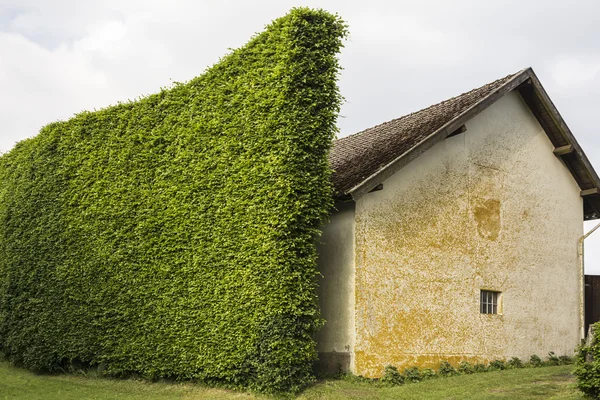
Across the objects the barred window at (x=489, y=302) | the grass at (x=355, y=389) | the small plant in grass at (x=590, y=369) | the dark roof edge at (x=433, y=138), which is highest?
the dark roof edge at (x=433, y=138)

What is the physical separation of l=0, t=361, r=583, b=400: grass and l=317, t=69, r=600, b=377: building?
1.17m

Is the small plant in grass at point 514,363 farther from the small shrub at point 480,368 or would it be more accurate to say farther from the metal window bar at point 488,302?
the metal window bar at point 488,302

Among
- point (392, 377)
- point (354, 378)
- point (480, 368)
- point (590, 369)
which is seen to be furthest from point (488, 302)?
point (590, 369)

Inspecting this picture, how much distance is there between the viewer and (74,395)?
51.1 feet

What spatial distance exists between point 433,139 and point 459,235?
2926 millimetres

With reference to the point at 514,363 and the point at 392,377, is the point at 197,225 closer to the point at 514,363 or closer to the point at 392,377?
the point at 392,377

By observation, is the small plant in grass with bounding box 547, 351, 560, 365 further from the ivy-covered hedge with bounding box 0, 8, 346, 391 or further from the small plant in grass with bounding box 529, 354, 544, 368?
the ivy-covered hedge with bounding box 0, 8, 346, 391

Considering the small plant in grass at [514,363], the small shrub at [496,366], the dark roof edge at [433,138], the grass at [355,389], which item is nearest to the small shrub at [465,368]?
the grass at [355,389]

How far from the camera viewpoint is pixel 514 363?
1875 centimetres

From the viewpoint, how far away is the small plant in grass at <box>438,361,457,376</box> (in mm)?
16702

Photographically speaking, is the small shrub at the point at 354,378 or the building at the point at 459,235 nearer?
the small shrub at the point at 354,378

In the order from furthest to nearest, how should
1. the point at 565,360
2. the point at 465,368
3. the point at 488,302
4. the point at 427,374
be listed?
the point at 565,360, the point at 488,302, the point at 465,368, the point at 427,374

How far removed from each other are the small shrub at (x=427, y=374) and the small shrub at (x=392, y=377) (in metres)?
0.74

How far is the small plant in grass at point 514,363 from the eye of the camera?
18.6 meters
